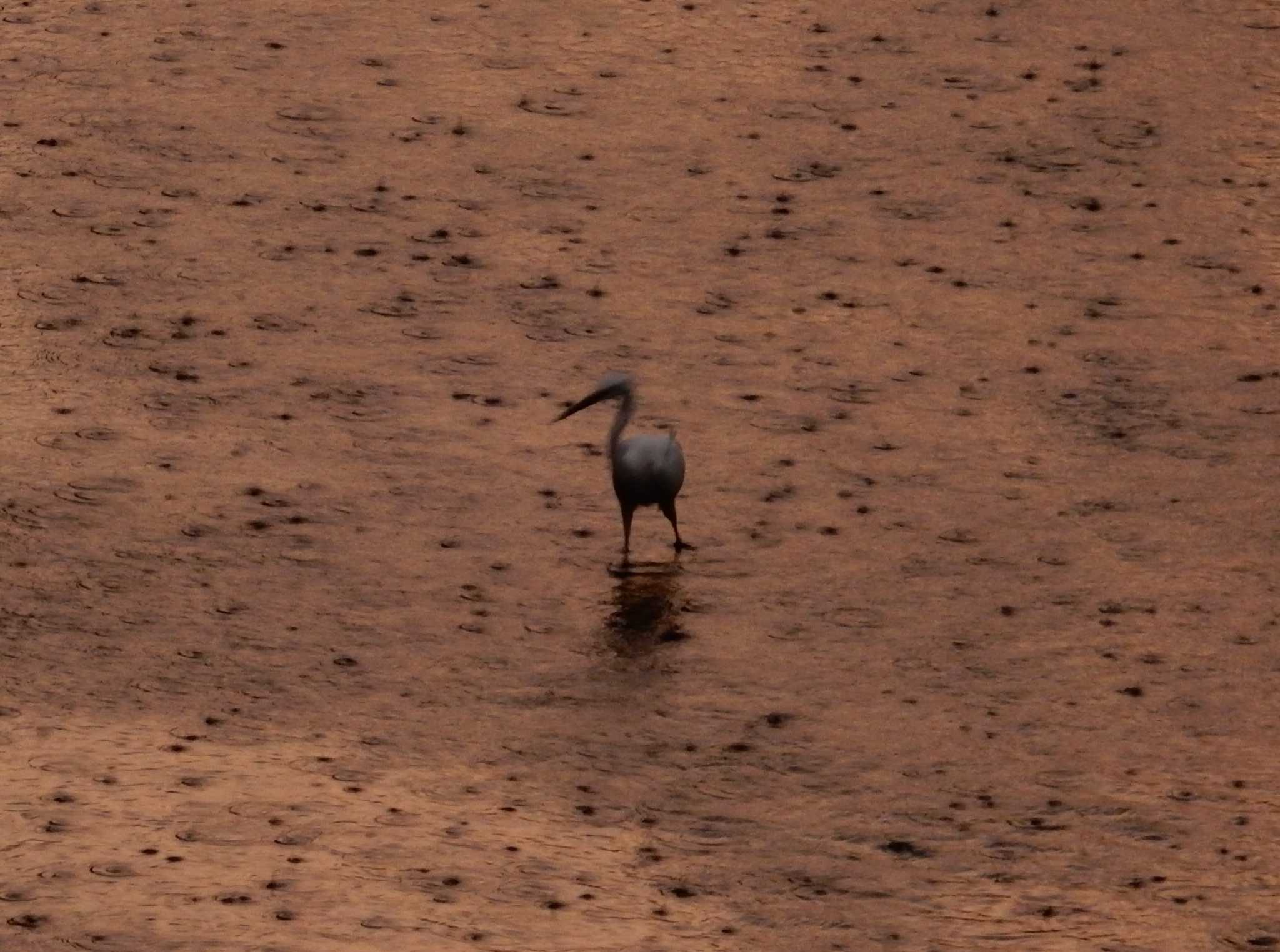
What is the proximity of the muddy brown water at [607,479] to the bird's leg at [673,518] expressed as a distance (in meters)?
0.13

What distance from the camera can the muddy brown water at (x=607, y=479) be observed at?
1285 cm

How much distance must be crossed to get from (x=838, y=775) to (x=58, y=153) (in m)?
9.88

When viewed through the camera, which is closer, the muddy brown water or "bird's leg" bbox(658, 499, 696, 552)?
the muddy brown water

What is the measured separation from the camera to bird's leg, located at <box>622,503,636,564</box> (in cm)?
1523

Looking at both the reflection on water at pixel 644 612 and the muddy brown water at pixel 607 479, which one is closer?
the muddy brown water at pixel 607 479

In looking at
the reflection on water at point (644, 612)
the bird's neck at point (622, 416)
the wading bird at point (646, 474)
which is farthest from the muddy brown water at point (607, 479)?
the bird's neck at point (622, 416)

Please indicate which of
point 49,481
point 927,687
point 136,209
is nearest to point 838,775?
point 927,687

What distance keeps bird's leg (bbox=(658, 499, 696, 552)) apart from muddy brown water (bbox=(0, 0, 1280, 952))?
13 centimetres

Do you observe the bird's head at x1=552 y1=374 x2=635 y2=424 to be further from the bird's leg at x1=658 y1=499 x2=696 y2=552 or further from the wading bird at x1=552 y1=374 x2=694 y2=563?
the bird's leg at x1=658 y1=499 x2=696 y2=552

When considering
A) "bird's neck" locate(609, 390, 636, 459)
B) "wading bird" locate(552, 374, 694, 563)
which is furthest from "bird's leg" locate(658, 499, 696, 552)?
"bird's neck" locate(609, 390, 636, 459)

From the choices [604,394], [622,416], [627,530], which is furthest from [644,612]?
[604,394]

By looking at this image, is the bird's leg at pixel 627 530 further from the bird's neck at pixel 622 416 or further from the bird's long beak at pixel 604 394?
the bird's long beak at pixel 604 394

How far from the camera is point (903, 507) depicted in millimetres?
16188

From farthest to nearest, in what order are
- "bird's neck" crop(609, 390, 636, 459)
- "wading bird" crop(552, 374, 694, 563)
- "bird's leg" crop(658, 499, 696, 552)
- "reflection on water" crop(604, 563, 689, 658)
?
"bird's neck" crop(609, 390, 636, 459) → "bird's leg" crop(658, 499, 696, 552) → "wading bird" crop(552, 374, 694, 563) → "reflection on water" crop(604, 563, 689, 658)
